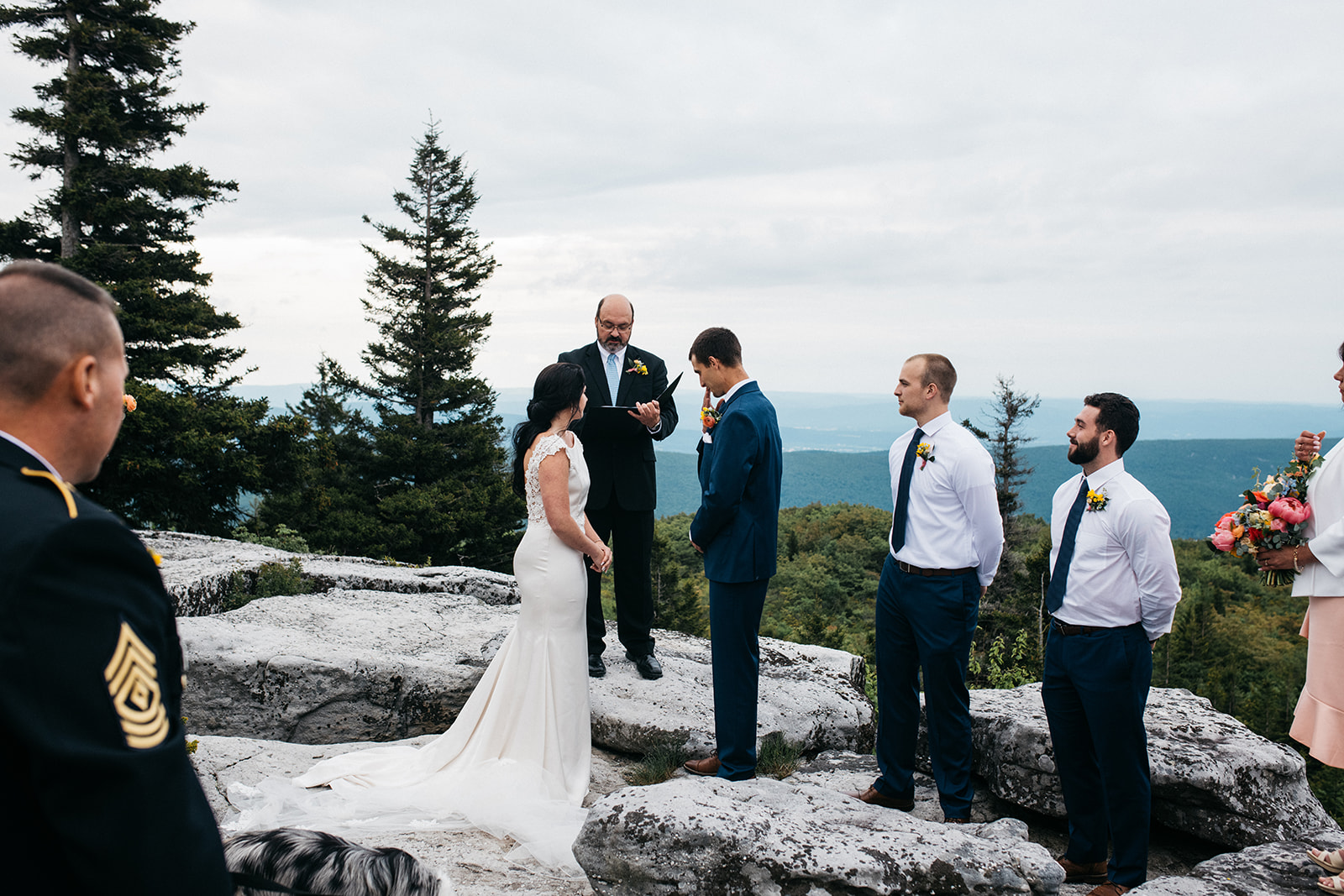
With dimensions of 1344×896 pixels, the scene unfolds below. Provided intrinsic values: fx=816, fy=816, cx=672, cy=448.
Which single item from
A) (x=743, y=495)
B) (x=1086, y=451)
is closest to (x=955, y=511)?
(x=1086, y=451)

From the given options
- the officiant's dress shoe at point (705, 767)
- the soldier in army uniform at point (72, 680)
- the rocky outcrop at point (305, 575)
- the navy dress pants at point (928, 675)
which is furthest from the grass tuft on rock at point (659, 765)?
the soldier in army uniform at point (72, 680)

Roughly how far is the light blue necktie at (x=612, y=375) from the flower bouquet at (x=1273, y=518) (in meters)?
4.34

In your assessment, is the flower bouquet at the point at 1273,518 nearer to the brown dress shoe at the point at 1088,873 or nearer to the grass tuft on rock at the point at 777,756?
the brown dress shoe at the point at 1088,873

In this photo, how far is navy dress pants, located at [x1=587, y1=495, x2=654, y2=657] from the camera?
6773mm

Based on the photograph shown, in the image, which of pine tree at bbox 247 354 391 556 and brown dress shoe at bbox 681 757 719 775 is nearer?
brown dress shoe at bbox 681 757 719 775

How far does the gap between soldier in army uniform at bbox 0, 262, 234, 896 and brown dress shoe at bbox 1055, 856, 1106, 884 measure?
5.16 m

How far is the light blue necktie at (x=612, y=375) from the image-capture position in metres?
6.91

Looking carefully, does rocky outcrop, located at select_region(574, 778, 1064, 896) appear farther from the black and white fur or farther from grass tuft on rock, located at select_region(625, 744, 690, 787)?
grass tuft on rock, located at select_region(625, 744, 690, 787)

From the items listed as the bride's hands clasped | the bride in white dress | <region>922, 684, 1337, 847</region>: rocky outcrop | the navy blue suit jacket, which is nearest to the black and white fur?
the bride in white dress

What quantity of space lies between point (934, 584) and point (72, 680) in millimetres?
4634

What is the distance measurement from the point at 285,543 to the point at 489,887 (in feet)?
40.5

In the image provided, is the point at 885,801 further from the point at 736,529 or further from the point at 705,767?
the point at 736,529

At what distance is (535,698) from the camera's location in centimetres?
575

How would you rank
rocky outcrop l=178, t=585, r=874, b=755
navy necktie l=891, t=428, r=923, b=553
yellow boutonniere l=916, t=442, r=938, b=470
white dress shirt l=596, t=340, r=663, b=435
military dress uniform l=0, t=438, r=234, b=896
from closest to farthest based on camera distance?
military dress uniform l=0, t=438, r=234, b=896, yellow boutonniere l=916, t=442, r=938, b=470, navy necktie l=891, t=428, r=923, b=553, rocky outcrop l=178, t=585, r=874, b=755, white dress shirt l=596, t=340, r=663, b=435
